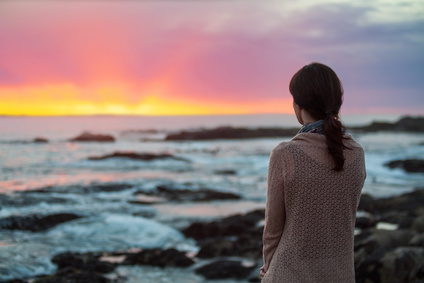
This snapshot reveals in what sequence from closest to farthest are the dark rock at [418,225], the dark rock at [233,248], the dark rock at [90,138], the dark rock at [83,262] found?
the dark rock at [83,262], the dark rock at [233,248], the dark rock at [418,225], the dark rock at [90,138]

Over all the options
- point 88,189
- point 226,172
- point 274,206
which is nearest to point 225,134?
point 226,172

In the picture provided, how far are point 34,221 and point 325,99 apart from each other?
1043cm

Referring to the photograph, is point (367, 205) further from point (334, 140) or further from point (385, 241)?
point (334, 140)

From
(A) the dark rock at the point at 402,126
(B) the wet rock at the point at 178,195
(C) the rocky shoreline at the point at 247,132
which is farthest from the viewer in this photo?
(A) the dark rock at the point at 402,126

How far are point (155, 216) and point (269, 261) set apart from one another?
10.2 meters

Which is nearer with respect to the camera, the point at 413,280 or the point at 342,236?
the point at 342,236

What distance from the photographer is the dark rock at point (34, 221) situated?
10.4 meters

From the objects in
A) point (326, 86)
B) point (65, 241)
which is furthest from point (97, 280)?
point (326, 86)

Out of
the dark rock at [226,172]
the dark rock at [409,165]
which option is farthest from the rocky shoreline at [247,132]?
the dark rock at [226,172]

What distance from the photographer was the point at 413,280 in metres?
5.27

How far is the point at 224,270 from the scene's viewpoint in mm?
7078

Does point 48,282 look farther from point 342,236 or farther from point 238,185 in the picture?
point 238,185

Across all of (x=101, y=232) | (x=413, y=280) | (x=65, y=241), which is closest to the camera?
(x=413, y=280)

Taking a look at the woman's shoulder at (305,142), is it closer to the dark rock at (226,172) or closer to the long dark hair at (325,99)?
the long dark hair at (325,99)
